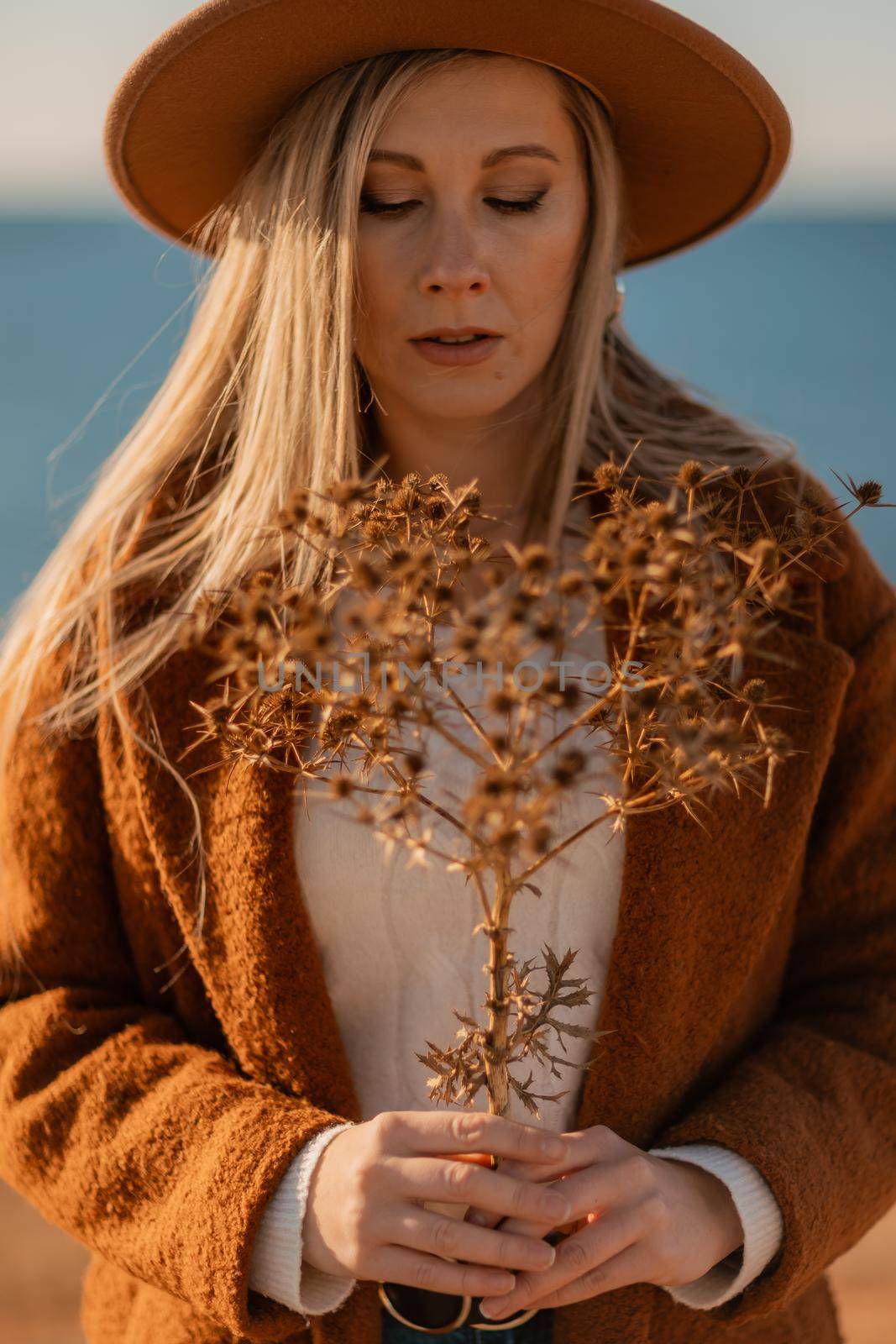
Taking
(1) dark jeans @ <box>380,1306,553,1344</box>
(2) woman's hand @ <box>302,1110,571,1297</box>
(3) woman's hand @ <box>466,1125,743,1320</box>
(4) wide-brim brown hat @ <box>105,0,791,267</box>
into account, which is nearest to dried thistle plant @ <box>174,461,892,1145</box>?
(2) woman's hand @ <box>302,1110,571,1297</box>

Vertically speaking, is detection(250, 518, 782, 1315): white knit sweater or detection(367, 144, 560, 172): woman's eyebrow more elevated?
detection(367, 144, 560, 172): woman's eyebrow

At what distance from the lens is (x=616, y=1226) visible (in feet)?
5.12

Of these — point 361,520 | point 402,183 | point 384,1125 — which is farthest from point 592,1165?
point 402,183

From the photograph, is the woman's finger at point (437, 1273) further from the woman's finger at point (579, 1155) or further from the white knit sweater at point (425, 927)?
the white knit sweater at point (425, 927)

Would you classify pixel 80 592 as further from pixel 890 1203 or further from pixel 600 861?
pixel 890 1203

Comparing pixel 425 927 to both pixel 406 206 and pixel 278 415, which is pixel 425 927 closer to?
pixel 278 415

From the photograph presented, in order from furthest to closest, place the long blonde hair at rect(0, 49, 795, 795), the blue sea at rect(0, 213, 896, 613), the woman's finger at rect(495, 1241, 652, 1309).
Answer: the blue sea at rect(0, 213, 896, 613) < the long blonde hair at rect(0, 49, 795, 795) < the woman's finger at rect(495, 1241, 652, 1309)

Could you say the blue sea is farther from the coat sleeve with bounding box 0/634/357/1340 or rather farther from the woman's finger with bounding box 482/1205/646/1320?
the woman's finger with bounding box 482/1205/646/1320

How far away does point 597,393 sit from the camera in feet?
7.35

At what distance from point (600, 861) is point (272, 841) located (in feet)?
1.45

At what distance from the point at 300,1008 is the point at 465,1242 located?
456 mm

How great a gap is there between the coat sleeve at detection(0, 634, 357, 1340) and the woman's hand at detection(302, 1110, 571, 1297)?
0.16 meters

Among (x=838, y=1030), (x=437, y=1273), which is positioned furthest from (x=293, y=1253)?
(x=838, y=1030)

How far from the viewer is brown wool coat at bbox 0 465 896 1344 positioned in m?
1.78
